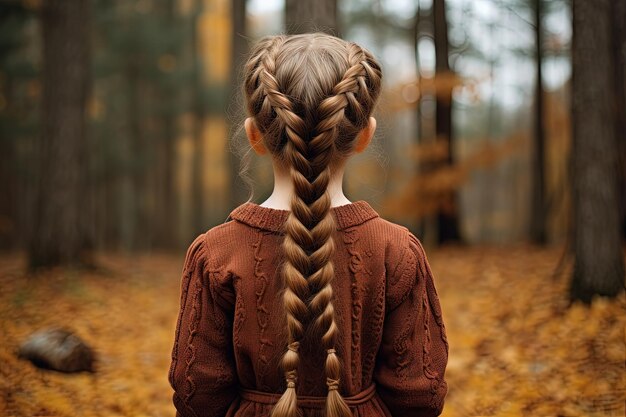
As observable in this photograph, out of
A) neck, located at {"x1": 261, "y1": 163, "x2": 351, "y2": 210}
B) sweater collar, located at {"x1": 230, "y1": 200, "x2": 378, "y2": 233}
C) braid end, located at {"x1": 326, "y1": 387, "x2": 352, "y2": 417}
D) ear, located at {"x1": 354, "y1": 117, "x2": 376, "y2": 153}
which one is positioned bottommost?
braid end, located at {"x1": 326, "y1": 387, "x2": 352, "y2": 417}

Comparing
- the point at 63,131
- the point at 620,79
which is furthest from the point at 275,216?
the point at 63,131

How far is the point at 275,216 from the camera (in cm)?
184

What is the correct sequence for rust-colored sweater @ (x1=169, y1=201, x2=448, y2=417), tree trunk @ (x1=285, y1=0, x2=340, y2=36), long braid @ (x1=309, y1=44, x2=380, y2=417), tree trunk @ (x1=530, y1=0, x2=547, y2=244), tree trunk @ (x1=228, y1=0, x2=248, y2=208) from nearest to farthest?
long braid @ (x1=309, y1=44, x2=380, y2=417)
rust-colored sweater @ (x1=169, y1=201, x2=448, y2=417)
tree trunk @ (x1=285, y1=0, x2=340, y2=36)
tree trunk @ (x1=228, y1=0, x2=248, y2=208)
tree trunk @ (x1=530, y1=0, x2=547, y2=244)

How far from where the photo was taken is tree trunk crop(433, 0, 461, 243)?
13172 millimetres

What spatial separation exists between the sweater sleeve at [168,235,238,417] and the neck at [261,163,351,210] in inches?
10.5

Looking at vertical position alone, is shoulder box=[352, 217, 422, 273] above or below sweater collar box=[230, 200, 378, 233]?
below

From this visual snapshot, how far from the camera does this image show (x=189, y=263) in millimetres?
1929

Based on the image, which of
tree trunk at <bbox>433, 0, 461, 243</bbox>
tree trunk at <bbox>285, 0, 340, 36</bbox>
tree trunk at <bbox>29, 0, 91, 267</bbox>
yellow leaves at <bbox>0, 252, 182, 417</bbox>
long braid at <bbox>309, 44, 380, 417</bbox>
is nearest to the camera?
long braid at <bbox>309, 44, 380, 417</bbox>

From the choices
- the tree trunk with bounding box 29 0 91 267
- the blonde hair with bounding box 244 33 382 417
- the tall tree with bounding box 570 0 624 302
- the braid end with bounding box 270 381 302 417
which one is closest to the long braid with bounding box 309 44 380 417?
the blonde hair with bounding box 244 33 382 417

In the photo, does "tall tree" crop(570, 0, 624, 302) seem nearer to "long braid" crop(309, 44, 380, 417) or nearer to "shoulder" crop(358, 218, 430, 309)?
"shoulder" crop(358, 218, 430, 309)

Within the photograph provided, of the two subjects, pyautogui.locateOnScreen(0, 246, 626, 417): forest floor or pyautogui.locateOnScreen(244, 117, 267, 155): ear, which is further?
pyautogui.locateOnScreen(0, 246, 626, 417): forest floor

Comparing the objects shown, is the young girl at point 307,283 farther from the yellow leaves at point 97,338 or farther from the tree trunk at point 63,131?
the tree trunk at point 63,131

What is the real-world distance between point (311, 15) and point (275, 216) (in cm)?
441

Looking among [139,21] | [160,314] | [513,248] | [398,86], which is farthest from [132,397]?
[139,21]
